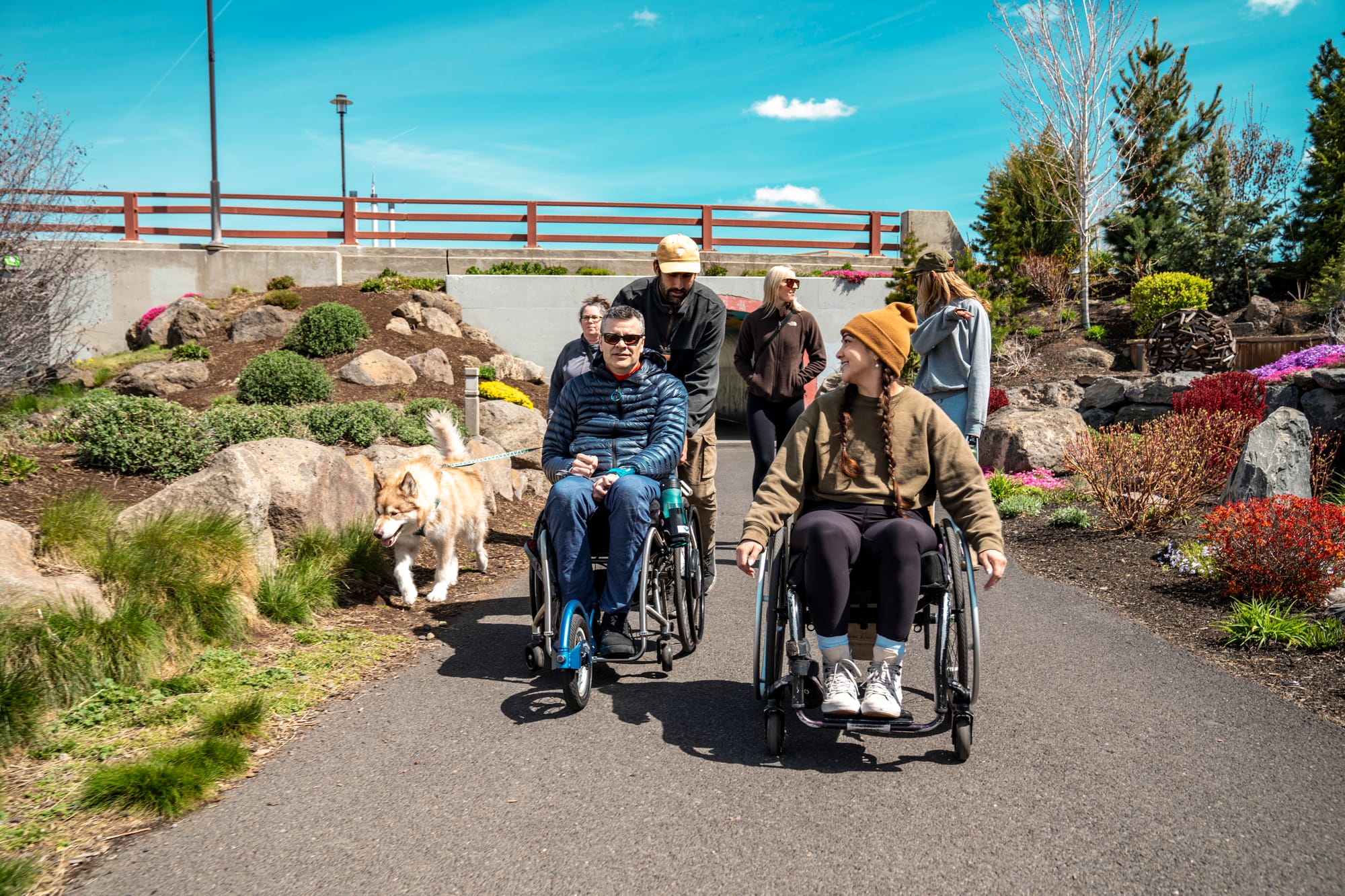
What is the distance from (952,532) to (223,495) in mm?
4313

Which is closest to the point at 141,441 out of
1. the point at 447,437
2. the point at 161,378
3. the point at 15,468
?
the point at 15,468

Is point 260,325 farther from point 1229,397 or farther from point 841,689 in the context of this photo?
point 841,689

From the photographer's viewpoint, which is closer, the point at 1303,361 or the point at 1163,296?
the point at 1303,361

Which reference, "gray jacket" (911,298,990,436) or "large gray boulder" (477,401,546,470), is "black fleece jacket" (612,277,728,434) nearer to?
"gray jacket" (911,298,990,436)

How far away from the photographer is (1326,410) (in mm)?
8914

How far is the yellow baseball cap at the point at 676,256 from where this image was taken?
505 centimetres

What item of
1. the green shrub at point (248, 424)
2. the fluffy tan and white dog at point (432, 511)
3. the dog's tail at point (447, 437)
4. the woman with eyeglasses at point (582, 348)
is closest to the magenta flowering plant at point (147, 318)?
the green shrub at point (248, 424)

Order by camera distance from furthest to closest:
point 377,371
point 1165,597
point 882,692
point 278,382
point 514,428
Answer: point 377,371, point 278,382, point 514,428, point 1165,597, point 882,692

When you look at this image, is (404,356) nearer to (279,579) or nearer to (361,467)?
(361,467)

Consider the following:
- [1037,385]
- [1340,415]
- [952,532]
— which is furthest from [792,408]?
[1037,385]

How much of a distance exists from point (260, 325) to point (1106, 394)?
50.7ft

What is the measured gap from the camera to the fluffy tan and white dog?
548 centimetres

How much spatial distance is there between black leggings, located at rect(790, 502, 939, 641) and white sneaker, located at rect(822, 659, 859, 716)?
0.40 feet

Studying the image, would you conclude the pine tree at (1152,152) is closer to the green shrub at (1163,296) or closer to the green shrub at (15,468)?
the green shrub at (1163,296)
